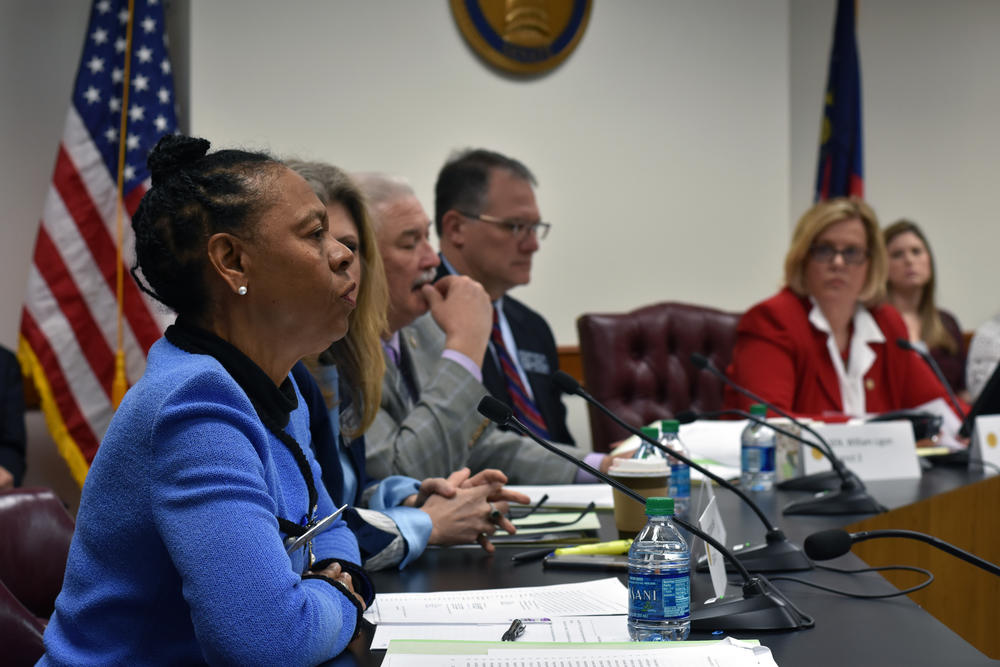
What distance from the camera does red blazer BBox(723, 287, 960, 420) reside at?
3.11 meters

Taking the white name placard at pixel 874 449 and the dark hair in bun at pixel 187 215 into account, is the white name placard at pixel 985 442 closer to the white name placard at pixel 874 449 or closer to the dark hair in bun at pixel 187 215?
the white name placard at pixel 874 449

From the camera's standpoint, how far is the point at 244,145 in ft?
3.99

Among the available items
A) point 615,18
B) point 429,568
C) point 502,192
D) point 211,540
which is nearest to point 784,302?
point 502,192

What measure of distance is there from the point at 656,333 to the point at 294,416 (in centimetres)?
224

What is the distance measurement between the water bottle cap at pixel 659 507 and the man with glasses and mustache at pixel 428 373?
895mm

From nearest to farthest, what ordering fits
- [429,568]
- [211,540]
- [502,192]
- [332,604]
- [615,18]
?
[211,540]
[332,604]
[429,568]
[502,192]
[615,18]

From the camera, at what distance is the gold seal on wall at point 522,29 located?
13.0 ft

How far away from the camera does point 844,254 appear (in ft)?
10.5

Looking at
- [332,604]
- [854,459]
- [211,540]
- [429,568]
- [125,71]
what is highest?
[125,71]

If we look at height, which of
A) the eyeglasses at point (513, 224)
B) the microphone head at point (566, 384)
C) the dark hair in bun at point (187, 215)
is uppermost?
the dark hair in bun at point (187, 215)

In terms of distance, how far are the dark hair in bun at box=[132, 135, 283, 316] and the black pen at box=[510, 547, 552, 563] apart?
660mm

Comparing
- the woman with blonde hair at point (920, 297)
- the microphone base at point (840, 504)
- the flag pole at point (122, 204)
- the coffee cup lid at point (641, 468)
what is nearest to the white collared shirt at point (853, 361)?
the microphone base at point (840, 504)

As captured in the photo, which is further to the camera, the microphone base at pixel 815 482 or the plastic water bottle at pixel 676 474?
the microphone base at pixel 815 482

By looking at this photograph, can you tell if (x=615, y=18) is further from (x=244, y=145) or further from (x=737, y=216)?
(x=244, y=145)
